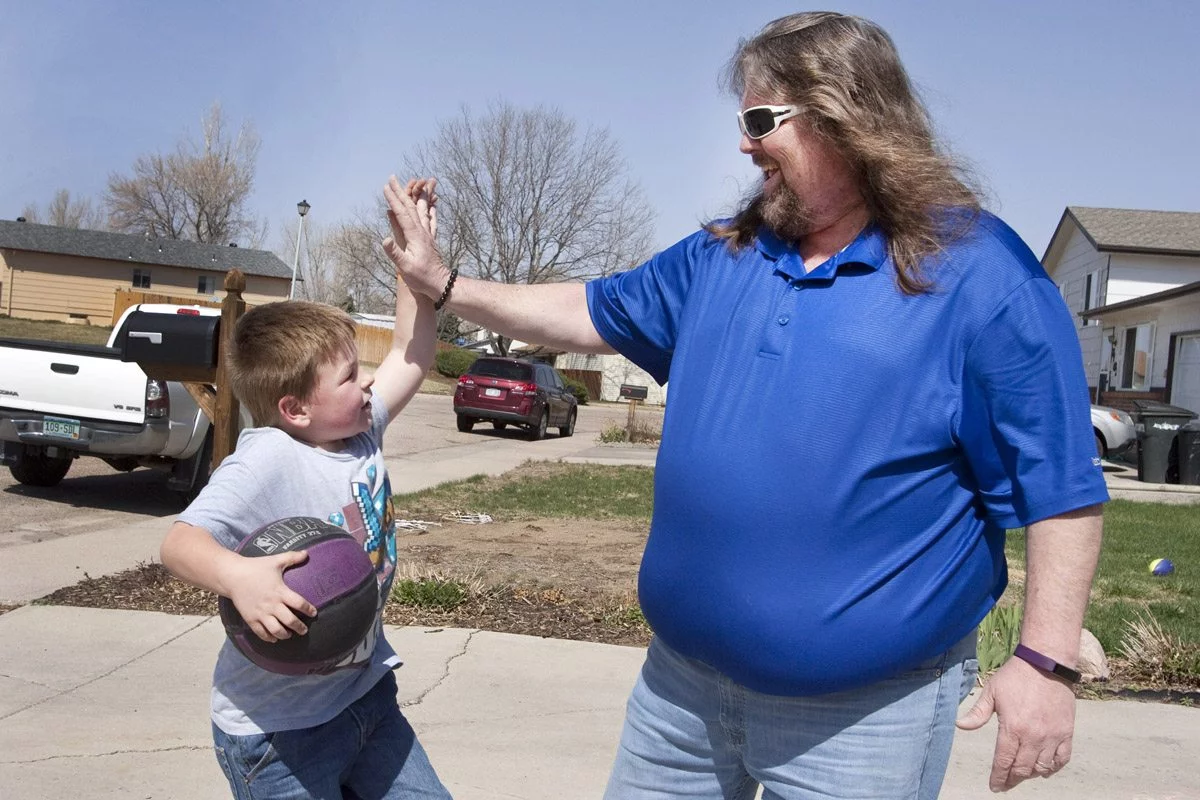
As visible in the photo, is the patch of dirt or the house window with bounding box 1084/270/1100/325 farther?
the house window with bounding box 1084/270/1100/325

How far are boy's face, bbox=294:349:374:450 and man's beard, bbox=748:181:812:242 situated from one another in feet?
3.28

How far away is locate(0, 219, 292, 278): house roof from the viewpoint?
174ft

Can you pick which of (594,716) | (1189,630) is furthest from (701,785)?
(1189,630)

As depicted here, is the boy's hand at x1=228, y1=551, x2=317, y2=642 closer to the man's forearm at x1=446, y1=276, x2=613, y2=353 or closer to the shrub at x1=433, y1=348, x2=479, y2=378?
the man's forearm at x1=446, y1=276, x2=613, y2=353

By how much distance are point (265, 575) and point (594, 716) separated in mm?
3009

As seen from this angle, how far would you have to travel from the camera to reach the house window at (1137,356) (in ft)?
79.9

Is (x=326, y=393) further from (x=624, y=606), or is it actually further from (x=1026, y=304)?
(x=624, y=606)

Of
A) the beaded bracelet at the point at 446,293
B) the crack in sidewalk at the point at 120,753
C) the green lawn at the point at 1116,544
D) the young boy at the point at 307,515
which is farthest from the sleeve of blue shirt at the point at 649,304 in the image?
the green lawn at the point at 1116,544

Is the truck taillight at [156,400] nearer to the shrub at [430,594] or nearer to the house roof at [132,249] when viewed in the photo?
the shrub at [430,594]

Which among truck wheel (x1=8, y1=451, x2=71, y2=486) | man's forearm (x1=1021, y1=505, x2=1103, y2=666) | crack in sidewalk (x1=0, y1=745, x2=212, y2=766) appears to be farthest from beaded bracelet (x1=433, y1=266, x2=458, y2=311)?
truck wheel (x1=8, y1=451, x2=71, y2=486)

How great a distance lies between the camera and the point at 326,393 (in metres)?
2.47

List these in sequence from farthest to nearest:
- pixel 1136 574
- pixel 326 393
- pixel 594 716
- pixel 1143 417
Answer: pixel 1143 417, pixel 1136 574, pixel 594 716, pixel 326 393

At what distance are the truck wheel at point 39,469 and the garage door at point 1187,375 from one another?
63.9ft

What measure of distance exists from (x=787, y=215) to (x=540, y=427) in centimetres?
2195
